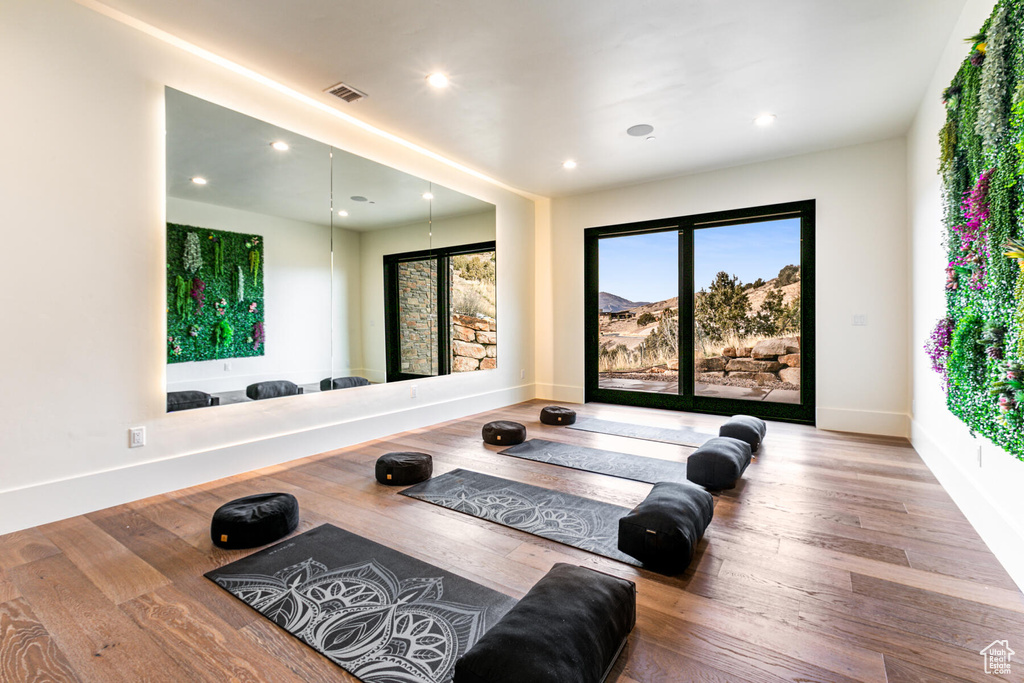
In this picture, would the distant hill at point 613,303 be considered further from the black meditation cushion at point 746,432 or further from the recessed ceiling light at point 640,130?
the black meditation cushion at point 746,432

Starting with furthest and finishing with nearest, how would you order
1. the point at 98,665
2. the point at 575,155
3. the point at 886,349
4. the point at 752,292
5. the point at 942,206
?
the point at 752,292 → the point at 575,155 → the point at 886,349 → the point at 942,206 → the point at 98,665

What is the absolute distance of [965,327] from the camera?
8.30 ft

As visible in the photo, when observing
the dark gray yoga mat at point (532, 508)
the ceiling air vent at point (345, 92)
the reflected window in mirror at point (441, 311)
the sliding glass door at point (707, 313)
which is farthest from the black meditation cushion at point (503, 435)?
the ceiling air vent at point (345, 92)

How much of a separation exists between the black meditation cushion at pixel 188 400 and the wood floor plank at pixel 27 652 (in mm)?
1420

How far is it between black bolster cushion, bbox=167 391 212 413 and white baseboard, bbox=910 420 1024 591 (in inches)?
175

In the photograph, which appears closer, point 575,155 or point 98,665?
point 98,665

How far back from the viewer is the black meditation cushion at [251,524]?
92.5 inches

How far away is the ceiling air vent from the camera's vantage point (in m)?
3.60

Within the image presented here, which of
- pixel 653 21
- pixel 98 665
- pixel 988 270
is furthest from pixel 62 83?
pixel 988 270

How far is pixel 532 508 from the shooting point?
2.87m

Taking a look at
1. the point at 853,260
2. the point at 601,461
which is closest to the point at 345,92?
the point at 601,461

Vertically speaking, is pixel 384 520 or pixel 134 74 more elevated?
pixel 134 74

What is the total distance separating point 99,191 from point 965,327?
192 inches

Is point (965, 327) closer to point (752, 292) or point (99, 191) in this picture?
point (752, 292)
